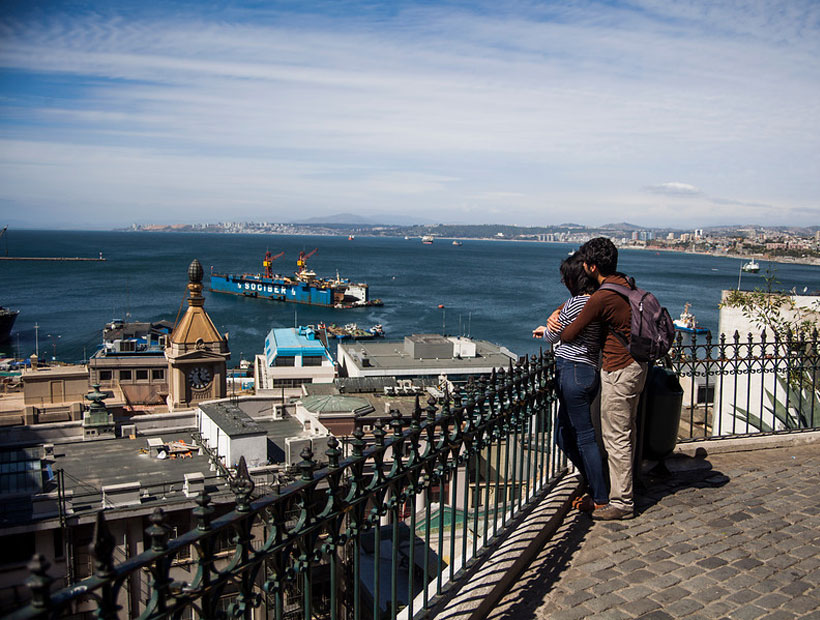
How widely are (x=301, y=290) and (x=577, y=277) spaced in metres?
99.6

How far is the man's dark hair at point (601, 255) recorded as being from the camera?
5.19 meters

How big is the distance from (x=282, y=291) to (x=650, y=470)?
10047cm

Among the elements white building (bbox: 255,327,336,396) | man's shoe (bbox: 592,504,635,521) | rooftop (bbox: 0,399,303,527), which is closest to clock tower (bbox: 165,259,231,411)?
rooftop (bbox: 0,399,303,527)

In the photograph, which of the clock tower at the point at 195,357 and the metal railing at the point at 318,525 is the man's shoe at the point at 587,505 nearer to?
the metal railing at the point at 318,525

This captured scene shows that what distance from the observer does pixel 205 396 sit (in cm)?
2753

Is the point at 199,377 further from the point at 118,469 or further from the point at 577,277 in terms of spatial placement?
the point at 577,277

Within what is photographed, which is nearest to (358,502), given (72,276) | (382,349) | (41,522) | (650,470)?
(650,470)

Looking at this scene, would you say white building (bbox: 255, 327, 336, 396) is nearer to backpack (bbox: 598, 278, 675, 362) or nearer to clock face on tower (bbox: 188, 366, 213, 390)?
clock face on tower (bbox: 188, 366, 213, 390)

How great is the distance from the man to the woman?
0.07 metres

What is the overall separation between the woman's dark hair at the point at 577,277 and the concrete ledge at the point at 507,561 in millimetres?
1683

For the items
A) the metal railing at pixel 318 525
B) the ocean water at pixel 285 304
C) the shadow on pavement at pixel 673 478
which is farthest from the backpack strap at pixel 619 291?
the ocean water at pixel 285 304

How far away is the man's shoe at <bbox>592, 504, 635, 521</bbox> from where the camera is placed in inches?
211

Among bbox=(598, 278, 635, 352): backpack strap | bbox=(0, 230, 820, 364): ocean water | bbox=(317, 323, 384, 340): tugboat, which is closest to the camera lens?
bbox=(598, 278, 635, 352): backpack strap

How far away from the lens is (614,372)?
5.14 m
